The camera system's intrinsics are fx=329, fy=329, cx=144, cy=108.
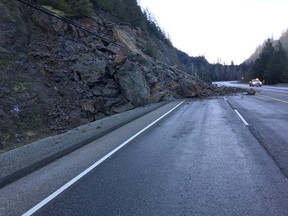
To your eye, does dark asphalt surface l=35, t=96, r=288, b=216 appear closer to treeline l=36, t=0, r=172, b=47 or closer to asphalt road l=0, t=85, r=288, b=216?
asphalt road l=0, t=85, r=288, b=216

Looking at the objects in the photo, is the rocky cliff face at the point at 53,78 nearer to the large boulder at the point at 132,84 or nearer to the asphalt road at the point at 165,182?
the large boulder at the point at 132,84

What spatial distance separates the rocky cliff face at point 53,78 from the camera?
12859 millimetres

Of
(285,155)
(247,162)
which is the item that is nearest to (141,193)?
(247,162)

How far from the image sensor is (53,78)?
16.7m

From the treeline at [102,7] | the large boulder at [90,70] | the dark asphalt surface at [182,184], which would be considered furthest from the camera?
the treeline at [102,7]

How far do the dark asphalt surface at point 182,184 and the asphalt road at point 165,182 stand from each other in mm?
14

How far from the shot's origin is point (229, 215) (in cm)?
452

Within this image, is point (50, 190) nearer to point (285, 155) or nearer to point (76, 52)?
point (285, 155)

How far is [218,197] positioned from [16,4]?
59.0 ft

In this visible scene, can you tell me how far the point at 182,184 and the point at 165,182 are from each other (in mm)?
331

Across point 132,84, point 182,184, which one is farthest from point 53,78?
point 182,184

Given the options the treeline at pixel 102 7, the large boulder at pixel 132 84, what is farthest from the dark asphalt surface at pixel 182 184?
the treeline at pixel 102 7

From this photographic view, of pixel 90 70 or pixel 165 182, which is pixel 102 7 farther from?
pixel 165 182

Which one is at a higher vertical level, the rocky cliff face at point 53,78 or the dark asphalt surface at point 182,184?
the rocky cliff face at point 53,78
